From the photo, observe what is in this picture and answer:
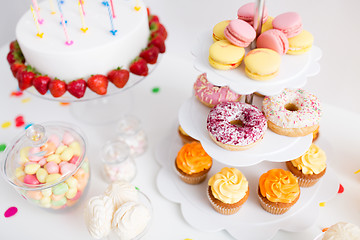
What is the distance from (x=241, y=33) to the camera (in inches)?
47.5

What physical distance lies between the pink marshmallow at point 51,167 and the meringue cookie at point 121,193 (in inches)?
8.7

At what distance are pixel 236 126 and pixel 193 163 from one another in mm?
317

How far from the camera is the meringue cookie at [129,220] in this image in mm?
1376

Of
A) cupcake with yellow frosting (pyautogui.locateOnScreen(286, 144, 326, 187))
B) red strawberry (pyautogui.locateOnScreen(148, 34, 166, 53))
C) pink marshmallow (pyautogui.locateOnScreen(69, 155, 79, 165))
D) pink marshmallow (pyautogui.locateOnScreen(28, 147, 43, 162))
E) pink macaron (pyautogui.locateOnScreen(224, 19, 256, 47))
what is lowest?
cupcake with yellow frosting (pyautogui.locateOnScreen(286, 144, 326, 187))

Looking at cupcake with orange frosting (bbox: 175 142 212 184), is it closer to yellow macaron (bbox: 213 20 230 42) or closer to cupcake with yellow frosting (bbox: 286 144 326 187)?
cupcake with yellow frosting (bbox: 286 144 326 187)

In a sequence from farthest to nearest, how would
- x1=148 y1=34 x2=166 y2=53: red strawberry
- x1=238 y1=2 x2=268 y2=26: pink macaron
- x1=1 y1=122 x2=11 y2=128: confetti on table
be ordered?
1. x1=1 y1=122 x2=11 y2=128: confetti on table
2. x1=148 y1=34 x2=166 y2=53: red strawberry
3. x1=238 y1=2 x2=268 y2=26: pink macaron

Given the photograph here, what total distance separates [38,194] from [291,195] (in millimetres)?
1010

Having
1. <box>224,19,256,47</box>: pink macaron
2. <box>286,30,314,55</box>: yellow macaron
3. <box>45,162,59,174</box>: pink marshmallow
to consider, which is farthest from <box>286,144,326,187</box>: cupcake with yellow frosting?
<box>45,162,59,174</box>: pink marshmallow

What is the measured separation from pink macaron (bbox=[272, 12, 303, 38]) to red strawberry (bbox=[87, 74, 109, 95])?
701mm

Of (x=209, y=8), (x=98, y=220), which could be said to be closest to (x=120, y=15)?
(x=209, y=8)

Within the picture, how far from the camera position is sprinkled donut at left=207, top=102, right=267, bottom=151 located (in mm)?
1306

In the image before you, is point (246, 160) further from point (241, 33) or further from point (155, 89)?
point (155, 89)

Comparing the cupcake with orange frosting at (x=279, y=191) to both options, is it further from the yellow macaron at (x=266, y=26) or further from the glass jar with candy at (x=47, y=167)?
the glass jar with candy at (x=47, y=167)

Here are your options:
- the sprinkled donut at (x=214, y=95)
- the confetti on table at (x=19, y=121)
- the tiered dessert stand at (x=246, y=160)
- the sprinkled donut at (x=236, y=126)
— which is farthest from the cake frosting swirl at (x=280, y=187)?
the confetti on table at (x=19, y=121)
